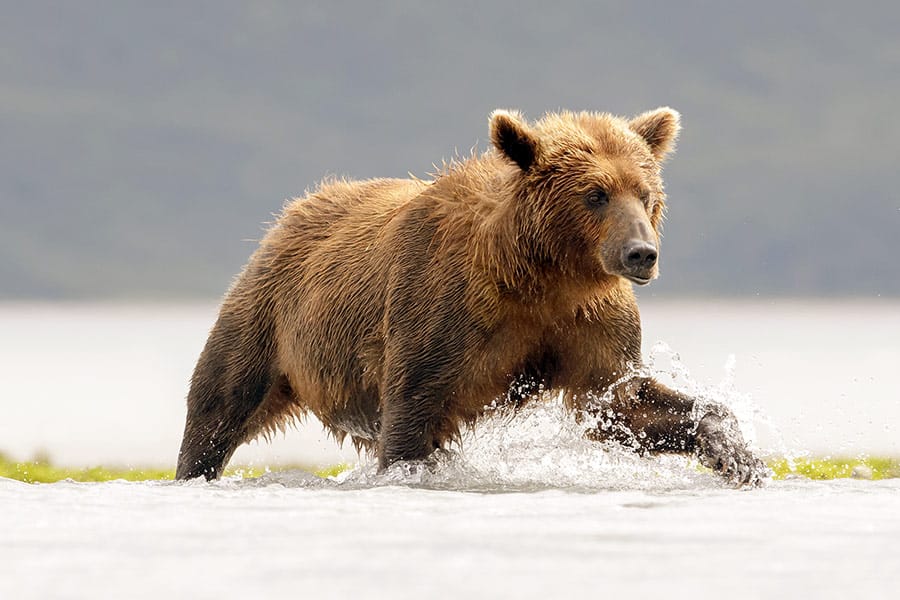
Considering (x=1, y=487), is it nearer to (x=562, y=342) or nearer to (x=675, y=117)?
Answer: (x=562, y=342)

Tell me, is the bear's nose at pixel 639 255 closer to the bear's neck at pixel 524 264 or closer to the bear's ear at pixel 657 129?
the bear's neck at pixel 524 264

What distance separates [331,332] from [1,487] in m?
2.32

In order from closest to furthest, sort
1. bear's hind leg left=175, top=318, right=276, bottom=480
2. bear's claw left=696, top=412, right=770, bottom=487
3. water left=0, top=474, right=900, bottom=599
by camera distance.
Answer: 1. water left=0, top=474, right=900, bottom=599
2. bear's claw left=696, top=412, right=770, bottom=487
3. bear's hind leg left=175, top=318, right=276, bottom=480

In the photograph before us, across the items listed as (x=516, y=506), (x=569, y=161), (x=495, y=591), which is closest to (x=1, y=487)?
(x=516, y=506)

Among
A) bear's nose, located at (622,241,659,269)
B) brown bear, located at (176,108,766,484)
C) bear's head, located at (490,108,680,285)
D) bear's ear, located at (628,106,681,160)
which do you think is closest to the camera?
bear's nose, located at (622,241,659,269)

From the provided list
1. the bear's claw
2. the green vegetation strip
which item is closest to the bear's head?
the bear's claw

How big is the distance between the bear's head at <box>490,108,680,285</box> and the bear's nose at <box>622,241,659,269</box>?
25 millimetres

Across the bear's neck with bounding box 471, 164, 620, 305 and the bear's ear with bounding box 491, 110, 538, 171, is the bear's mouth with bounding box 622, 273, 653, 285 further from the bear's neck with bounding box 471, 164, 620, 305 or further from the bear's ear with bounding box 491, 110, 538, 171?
the bear's ear with bounding box 491, 110, 538, 171

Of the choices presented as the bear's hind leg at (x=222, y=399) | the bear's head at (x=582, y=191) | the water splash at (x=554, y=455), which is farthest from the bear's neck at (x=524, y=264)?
the bear's hind leg at (x=222, y=399)

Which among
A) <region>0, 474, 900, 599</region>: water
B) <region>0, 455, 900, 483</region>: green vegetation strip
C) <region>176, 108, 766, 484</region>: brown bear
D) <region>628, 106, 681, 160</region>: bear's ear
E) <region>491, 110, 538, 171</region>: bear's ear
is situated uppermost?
<region>628, 106, 681, 160</region>: bear's ear

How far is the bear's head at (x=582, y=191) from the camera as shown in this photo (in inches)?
299

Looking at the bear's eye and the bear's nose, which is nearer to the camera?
the bear's nose

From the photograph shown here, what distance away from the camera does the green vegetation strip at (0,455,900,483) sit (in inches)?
466

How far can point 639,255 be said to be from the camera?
24.3 feet
